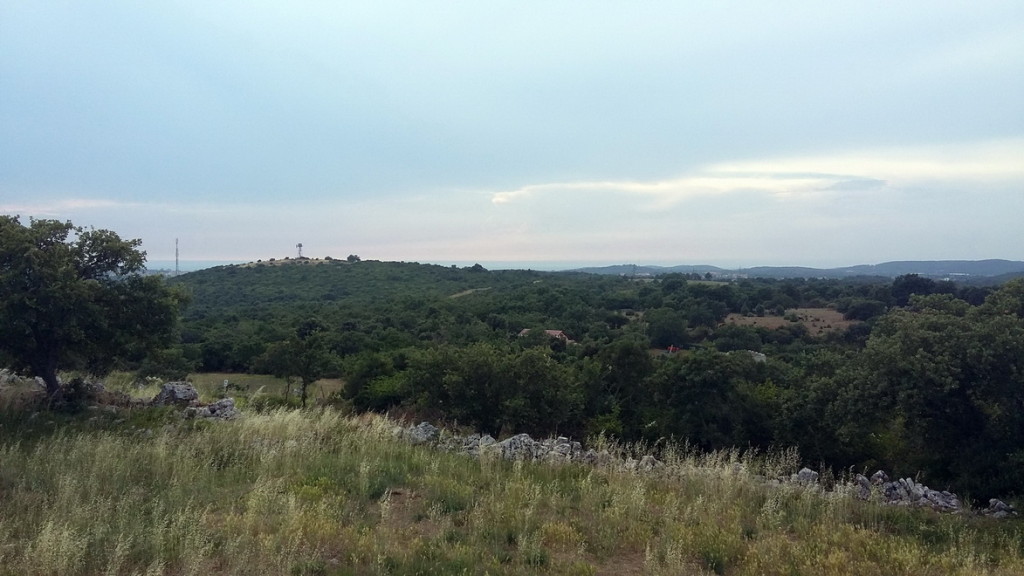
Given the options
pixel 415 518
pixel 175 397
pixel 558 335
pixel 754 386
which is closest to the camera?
pixel 415 518

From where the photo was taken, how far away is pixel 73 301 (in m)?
9.00

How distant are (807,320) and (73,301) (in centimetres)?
4438

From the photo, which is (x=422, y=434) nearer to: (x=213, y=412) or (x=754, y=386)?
(x=213, y=412)

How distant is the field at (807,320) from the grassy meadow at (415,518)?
112 feet

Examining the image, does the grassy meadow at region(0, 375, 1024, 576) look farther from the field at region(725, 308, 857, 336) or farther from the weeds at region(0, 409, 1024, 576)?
the field at region(725, 308, 857, 336)

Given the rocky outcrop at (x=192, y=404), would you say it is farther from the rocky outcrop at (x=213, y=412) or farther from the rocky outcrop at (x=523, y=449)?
the rocky outcrop at (x=523, y=449)

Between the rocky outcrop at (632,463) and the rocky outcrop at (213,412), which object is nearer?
the rocky outcrop at (632,463)

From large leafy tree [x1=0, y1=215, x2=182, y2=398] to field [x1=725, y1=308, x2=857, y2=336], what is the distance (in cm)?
3634

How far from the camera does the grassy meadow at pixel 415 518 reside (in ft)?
14.2

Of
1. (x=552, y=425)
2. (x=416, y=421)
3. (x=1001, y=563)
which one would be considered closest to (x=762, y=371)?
(x=552, y=425)

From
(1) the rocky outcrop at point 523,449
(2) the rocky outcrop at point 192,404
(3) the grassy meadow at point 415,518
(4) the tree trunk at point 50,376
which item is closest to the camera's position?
(3) the grassy meadow at point 415,518

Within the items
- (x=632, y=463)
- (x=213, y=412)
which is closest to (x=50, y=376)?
(x=213, y=412)

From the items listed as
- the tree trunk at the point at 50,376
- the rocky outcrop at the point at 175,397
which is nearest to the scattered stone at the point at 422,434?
the rocky outcrop at the point at 175,397

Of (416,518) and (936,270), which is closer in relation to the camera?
(416,518)
